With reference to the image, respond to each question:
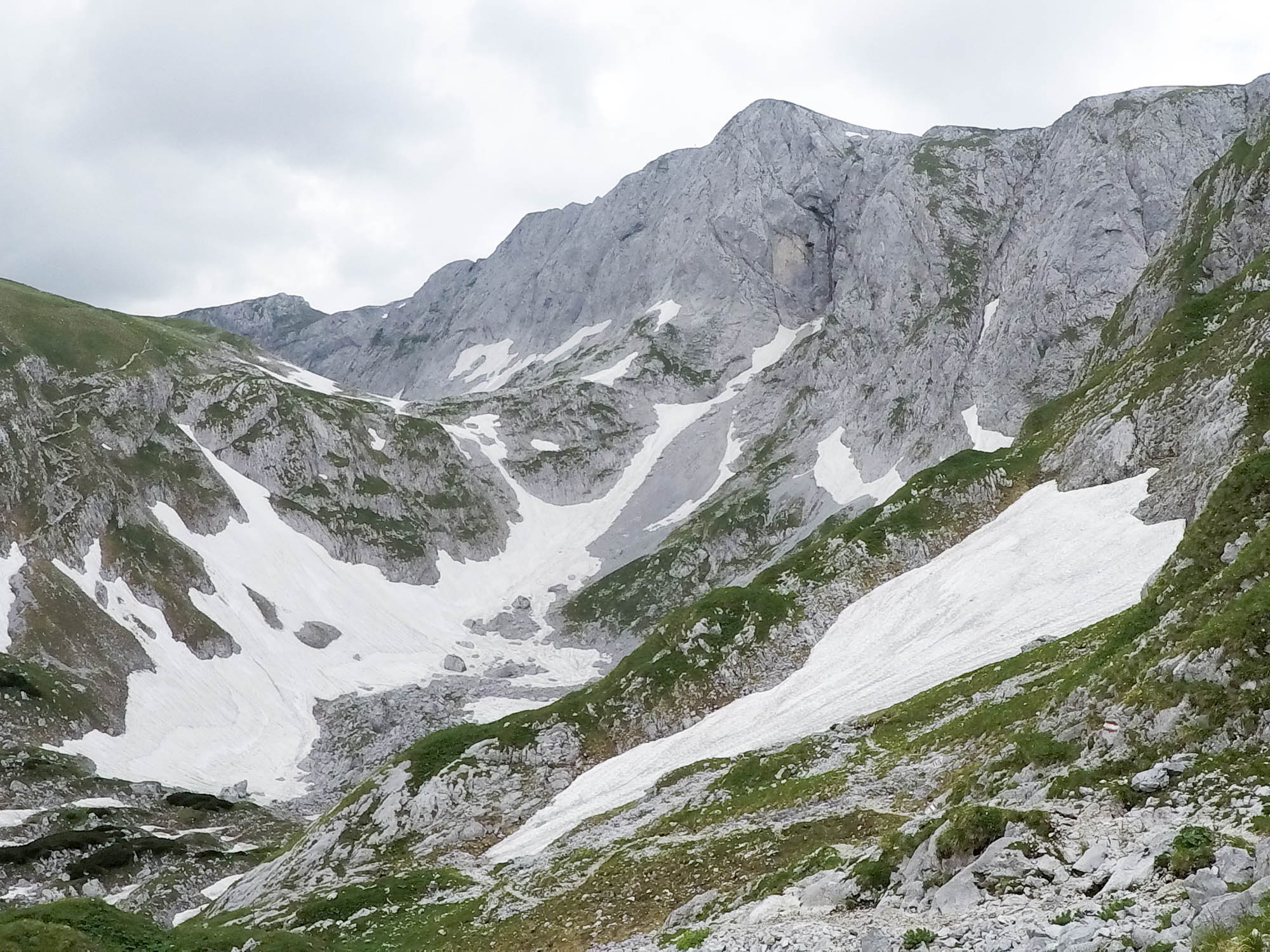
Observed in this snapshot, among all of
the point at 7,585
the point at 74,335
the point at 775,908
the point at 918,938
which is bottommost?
the point at 775,908

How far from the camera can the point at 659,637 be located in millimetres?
67188

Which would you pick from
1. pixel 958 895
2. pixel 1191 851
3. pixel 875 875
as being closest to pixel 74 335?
pixel 875 875

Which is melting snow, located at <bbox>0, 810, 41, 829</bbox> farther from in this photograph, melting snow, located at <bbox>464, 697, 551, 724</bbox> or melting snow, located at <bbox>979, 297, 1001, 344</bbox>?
melting snow, located at <bbox>979, 297, 1001, 344</bbox>

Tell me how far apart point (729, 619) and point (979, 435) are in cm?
7968

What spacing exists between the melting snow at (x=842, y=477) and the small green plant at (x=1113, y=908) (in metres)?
122

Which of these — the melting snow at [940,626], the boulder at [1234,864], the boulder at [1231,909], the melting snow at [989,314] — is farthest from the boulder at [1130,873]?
the melting snow at [989,314]

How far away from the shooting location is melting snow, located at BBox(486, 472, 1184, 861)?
1740 inches

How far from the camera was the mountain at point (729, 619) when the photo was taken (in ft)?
61.7

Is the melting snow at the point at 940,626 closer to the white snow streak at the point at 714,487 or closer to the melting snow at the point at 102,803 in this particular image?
the melting snow at the point at 102,803

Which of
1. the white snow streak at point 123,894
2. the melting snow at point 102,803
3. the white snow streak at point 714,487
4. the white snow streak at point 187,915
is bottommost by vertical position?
the white snow streak at point 187,915

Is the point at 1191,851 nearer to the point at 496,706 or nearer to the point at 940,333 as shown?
the point at 496,706

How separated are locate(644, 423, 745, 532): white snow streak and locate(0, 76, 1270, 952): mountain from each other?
1.39 m

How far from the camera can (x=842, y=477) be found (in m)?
149

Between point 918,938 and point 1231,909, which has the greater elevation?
point 1231,909
